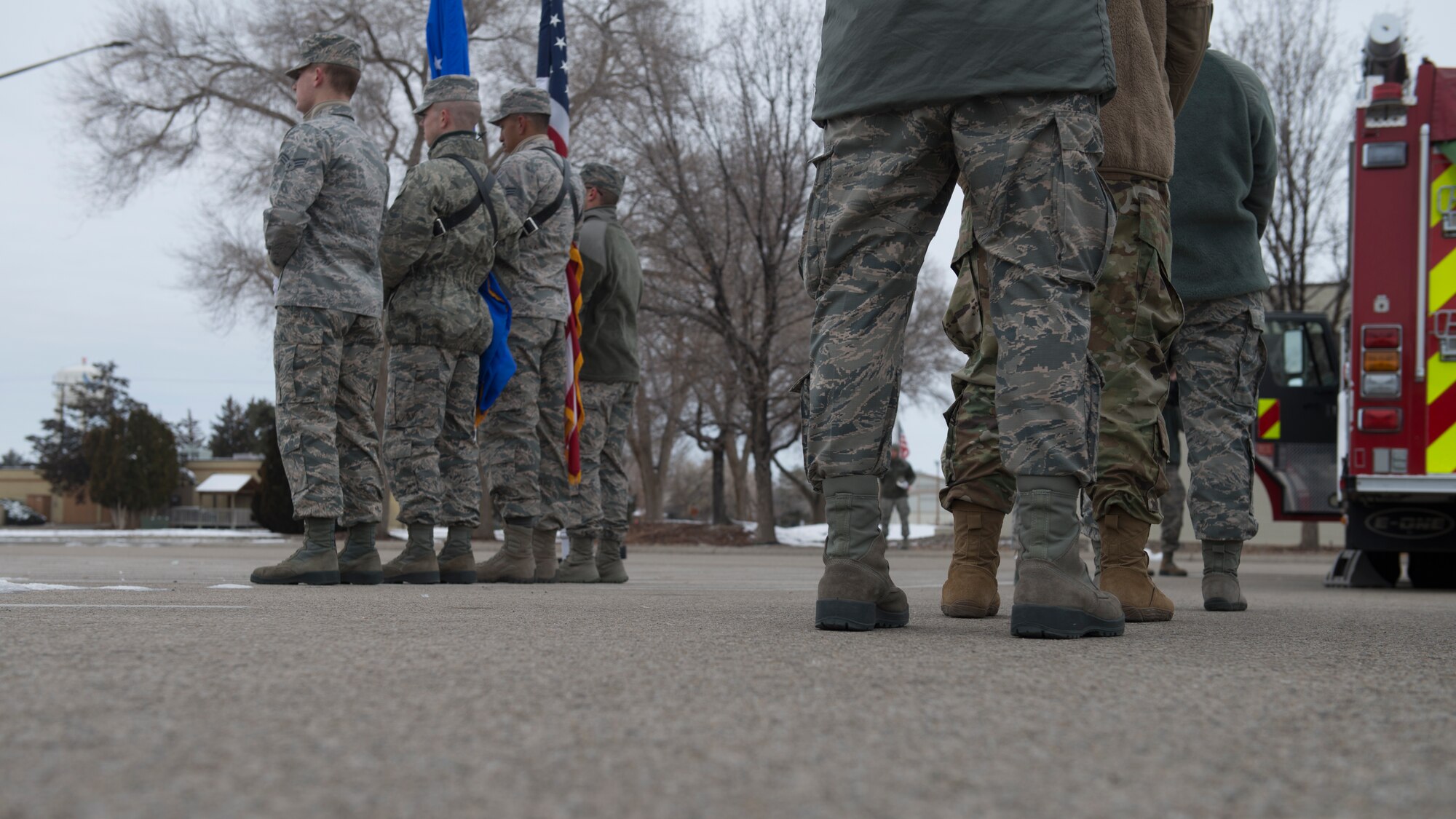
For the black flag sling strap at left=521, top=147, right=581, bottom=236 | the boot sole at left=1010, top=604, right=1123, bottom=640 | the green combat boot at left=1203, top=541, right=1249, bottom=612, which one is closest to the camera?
the boot sole at left=1010, top=604, right=1123, bottom=640

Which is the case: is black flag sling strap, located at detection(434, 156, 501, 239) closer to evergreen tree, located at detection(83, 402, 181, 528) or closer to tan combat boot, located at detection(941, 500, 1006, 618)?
tan combat boot, located at detection(941, 500, 1006, 618)

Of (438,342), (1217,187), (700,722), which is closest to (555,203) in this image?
(438,342)

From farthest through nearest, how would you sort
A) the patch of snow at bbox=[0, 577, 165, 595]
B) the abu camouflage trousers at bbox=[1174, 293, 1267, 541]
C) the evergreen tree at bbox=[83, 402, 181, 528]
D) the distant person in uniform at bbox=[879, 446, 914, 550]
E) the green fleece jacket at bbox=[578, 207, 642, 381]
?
the evergreen tree at bbox=[83, 402, 181, 528] → the distant person in uniform at bbox=[879, 446, 914, 550] → the green fleece jacket at bbox=[578, 207, 642, 381] → the abu camouflage trousers at bbox=[1174, 293, 1267, 541] → the patch of snow at bbox=[0, 577, 165, 595]

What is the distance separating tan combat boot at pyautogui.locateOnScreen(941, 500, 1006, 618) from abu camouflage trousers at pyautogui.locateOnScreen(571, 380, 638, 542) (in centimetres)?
333

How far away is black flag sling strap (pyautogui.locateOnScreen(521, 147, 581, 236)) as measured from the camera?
21.0 feet

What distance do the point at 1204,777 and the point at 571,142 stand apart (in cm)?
2247

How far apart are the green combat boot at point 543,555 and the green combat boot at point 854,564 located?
377cm

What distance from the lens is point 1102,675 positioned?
194cm

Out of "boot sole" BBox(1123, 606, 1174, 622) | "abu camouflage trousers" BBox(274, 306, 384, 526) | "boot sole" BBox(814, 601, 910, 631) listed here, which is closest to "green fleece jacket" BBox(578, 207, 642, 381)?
"abu camouflage trousers" BBox(274, 306, 384, 526)

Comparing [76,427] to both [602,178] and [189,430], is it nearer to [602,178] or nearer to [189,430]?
[189,430]

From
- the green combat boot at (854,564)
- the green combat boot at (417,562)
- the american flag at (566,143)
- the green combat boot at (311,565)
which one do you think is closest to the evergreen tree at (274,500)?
the american flag at (566,143)

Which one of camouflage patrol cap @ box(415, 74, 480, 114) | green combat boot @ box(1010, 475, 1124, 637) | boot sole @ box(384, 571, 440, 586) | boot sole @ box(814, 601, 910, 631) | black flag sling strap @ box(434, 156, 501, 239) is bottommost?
boot sole @ box(384, 571, 440, 586)

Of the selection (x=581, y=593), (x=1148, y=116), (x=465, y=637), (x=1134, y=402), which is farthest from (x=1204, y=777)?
(x=581, y=593)

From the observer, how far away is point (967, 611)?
3.39 metres
